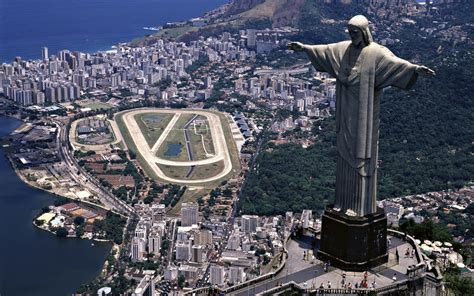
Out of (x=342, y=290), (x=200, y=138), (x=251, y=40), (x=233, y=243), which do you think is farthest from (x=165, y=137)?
(x=342, y=290)

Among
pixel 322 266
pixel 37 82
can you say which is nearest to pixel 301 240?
pixel 322 266

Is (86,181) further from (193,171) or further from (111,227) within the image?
(111,227)

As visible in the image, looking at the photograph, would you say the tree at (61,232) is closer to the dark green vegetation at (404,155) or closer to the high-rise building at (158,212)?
the high-rise building at (158,212)

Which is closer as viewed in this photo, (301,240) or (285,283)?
(285,283)

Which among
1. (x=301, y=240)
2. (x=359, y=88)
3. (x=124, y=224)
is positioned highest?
(x=359, y=88)

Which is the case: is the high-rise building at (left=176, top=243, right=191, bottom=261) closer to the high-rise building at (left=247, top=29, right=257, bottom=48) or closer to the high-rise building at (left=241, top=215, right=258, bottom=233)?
the high-rise building at (left=241, top=215, right=258, bottom=233)

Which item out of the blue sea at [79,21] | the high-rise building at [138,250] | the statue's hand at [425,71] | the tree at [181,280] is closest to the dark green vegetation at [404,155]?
the high-rise building at [138,250]

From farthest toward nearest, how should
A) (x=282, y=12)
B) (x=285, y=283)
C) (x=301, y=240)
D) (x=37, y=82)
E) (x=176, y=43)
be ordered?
(x=282, y=12) < (x=176, y=43) < (x=37, y=82) < (x=301, y=240) < (x=285, y=283)

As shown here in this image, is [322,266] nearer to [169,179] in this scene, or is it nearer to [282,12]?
[169,179]
